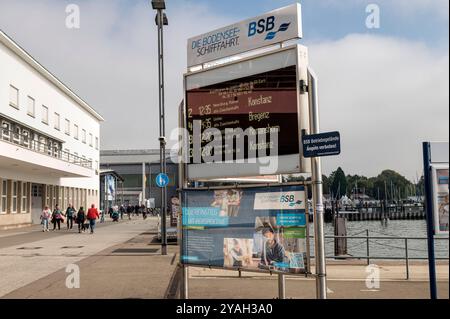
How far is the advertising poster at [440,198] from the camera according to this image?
5702 mm

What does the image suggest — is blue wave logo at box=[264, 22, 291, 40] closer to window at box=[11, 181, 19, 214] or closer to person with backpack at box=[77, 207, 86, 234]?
person with backpack at box=[77, 207, 86, 234]

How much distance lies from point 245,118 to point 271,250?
2.09 meters

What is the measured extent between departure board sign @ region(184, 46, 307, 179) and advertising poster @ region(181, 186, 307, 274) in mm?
378

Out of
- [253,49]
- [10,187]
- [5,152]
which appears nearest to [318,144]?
[253,49]

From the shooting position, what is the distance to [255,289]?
9406mm

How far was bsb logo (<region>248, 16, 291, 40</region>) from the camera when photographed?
7379mm

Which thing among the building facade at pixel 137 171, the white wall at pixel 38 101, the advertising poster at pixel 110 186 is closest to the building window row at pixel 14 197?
the white wall at pixel 38 101

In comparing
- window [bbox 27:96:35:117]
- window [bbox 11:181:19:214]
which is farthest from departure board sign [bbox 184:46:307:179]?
window [bbox 27:96:35:117]

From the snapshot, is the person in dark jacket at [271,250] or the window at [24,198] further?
the window at [24,198]

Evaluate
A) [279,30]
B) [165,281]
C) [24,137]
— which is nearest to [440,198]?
[279,30]

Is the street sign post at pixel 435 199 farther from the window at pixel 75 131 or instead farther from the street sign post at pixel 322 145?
the window at pixel 75 131

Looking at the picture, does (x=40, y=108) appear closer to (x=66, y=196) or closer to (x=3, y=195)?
(x=3, y=195)

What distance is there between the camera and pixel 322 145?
6.50 m
